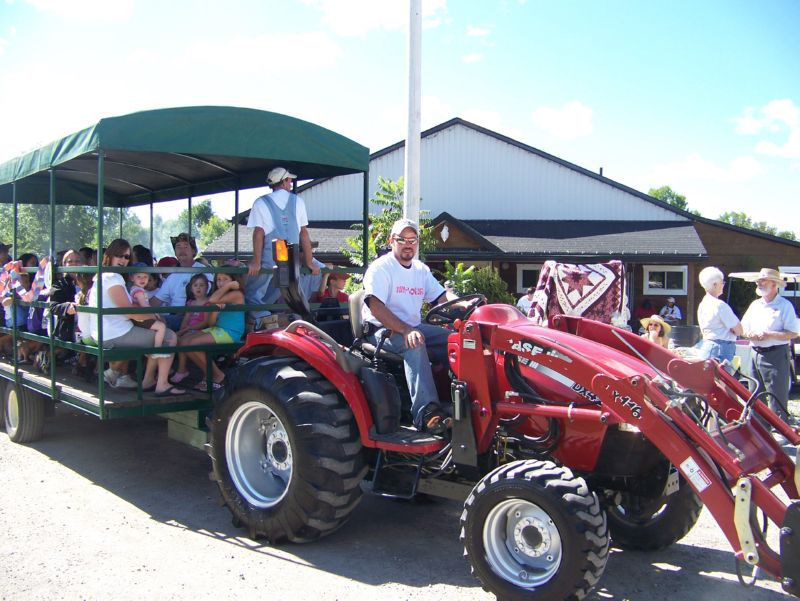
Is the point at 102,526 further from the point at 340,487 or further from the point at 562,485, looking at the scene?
the point at 562,485

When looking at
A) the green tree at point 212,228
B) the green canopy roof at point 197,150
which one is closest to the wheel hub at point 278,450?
the green canopy roof at point 197,150

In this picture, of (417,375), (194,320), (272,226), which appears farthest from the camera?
(272,226)

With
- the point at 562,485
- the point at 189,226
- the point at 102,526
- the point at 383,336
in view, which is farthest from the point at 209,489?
the point at 189,226

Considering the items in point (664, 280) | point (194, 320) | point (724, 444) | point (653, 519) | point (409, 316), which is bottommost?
point (653, 519)

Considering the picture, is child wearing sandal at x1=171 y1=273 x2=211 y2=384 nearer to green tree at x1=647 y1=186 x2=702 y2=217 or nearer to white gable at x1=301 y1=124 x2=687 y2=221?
white gable at x1=301 y1=124 x2=687 y2=221

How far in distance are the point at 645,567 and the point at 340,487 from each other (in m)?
1.85

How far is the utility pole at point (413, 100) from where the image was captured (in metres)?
9.06

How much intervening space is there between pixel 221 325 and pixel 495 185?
1866 cm

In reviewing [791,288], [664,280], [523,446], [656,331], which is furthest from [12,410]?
[664,280]

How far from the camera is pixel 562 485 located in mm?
3457

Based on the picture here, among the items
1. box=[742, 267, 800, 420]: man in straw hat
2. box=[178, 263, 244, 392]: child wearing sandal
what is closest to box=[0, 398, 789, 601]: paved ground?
box=[178, 263, 244, 392]: child wearing sandal

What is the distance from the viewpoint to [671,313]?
18453 mm

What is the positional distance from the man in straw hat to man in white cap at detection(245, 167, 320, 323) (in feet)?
15.0

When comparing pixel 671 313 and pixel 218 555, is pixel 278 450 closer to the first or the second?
pixel 218 555
